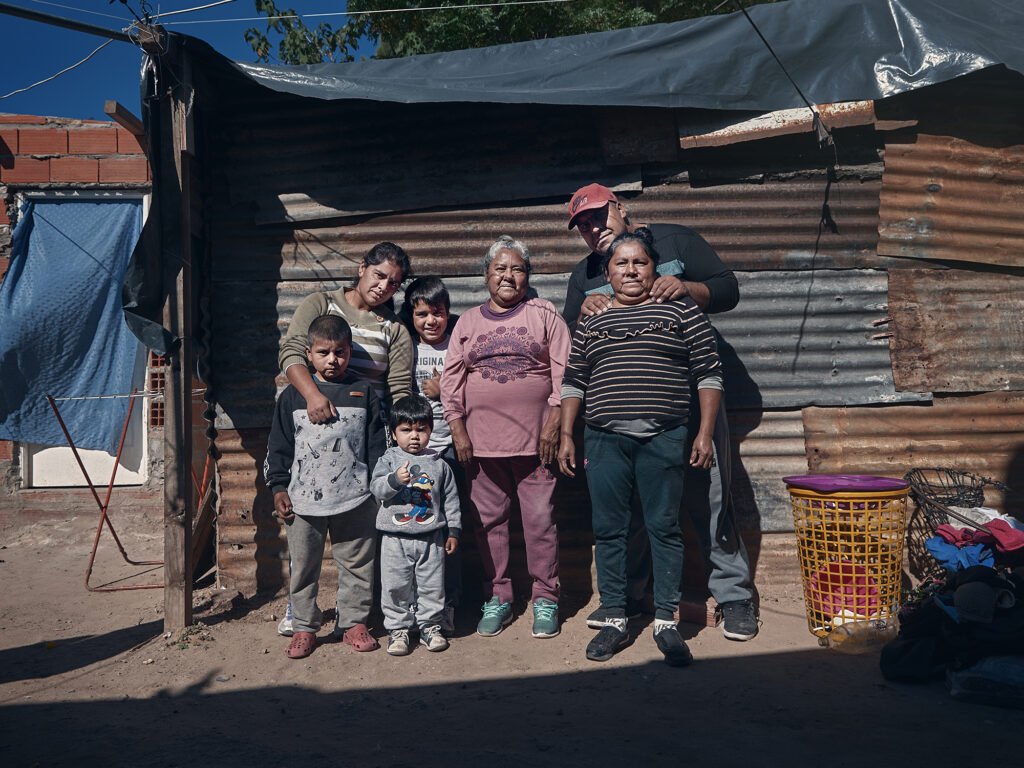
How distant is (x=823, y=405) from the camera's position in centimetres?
482

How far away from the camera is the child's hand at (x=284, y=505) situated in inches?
157

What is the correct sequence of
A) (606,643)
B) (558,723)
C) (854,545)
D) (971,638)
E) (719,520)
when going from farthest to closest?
(719,520) < (854,545) < (606,643) < (971,638) < (558,723)

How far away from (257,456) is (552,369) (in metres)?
1.95

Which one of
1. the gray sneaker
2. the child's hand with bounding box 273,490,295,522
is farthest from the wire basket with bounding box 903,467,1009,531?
the gray sneaker

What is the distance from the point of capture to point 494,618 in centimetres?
416

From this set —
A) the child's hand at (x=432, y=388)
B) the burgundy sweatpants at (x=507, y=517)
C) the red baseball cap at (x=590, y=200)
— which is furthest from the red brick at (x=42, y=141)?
the burgundy sweatpants at (x=507, y=517)

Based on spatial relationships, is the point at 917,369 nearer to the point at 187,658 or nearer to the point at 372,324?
the point at 372,324

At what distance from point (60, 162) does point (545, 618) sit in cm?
564

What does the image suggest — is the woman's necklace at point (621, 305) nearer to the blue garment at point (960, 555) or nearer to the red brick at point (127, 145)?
the blue garment at point (960, 555)

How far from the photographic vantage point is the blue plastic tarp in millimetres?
6184

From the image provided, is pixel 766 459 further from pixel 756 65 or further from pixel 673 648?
pixel 756 65

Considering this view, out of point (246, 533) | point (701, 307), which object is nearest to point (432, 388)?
point (701, 307)

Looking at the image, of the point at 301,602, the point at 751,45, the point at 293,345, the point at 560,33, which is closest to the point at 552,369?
the point at 293,345

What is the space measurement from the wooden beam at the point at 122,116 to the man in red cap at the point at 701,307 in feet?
7.94
